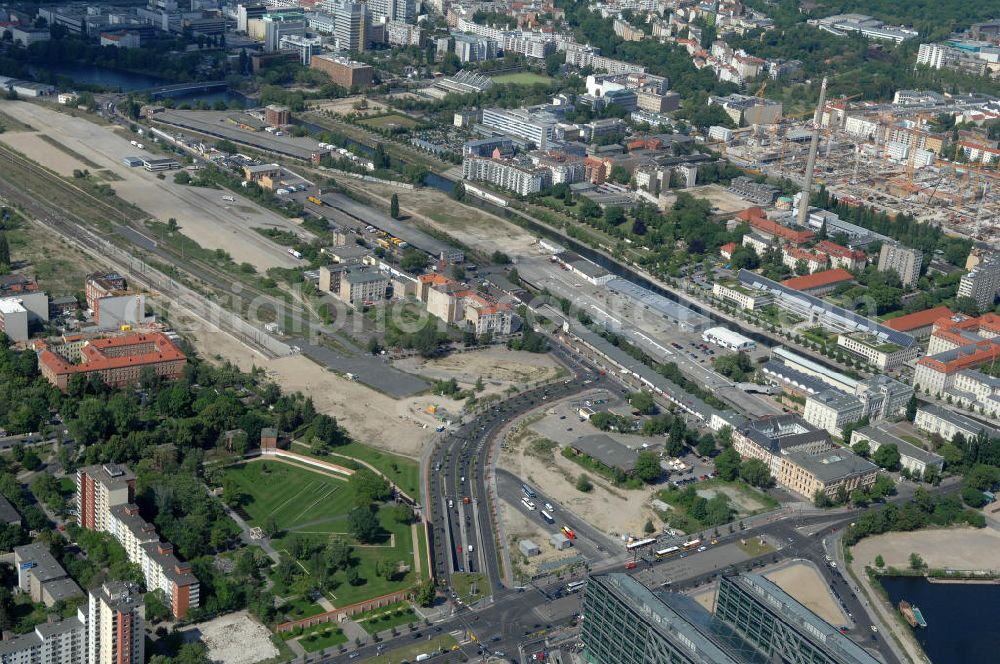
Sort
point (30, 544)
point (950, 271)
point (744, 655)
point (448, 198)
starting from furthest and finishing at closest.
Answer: point (448, 198) < point (950, 271) < point (30, 544) < point (744, 655)

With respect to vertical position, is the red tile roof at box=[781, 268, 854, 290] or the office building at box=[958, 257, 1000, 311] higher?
the office building at box=[958, 257, 1000, 311]

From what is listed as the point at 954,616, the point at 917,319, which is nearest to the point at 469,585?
the point at 954,616

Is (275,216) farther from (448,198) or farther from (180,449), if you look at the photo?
(180,449)

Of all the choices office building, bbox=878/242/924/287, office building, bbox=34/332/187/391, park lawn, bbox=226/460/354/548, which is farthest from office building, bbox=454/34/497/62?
park lawn, bbox=226/460/354/548

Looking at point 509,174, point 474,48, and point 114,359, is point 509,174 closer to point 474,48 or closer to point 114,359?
point 474,48

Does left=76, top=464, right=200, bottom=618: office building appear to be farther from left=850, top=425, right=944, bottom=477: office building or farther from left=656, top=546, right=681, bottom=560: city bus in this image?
left=850, top=425, right=944, bottom=477: office building

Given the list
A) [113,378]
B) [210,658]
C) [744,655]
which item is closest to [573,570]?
[744,655]
